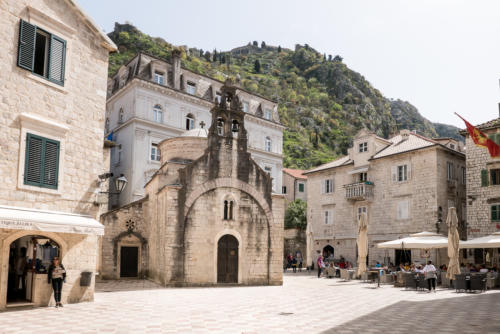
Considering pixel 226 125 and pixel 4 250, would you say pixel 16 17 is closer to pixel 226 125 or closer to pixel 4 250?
pixel 4 250

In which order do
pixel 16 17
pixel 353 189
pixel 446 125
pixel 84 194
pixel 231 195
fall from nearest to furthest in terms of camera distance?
pixel 16 17
pixel 84 194
pixel 231 195
pixel 353 189
pixel 446 125

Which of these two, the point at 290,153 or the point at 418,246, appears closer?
the point at 418,246

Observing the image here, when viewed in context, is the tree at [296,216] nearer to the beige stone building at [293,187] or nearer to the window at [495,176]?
the beige stone building at [293,187]

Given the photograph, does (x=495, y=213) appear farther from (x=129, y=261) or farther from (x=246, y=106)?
(x=246, y=106)

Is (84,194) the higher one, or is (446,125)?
(446,125)

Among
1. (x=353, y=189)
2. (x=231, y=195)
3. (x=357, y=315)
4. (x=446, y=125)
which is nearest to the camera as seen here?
(x=357, y=315)

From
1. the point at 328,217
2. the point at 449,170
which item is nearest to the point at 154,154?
the point at 328,217

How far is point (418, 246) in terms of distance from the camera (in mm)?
23188

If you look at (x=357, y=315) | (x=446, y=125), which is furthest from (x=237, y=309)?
(x=446, y=125)

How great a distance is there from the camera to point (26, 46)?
1296 cm

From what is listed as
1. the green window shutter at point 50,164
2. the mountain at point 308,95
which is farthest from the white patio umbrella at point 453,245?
the mountain at point 308,95

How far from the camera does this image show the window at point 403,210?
31.7 metres

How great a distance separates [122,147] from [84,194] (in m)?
22.7

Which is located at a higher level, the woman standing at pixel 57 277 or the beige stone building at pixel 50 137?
the beige stone building at pixel 50 137
